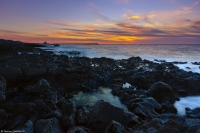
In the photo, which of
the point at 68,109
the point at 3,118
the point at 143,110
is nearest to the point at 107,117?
the point at 68,109

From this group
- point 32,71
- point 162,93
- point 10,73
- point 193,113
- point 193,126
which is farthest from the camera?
point 32,71

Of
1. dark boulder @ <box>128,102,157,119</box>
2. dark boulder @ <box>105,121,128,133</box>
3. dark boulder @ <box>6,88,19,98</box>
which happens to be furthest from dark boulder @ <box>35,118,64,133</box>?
dark boulder @ <box>6,88,19,98</box>

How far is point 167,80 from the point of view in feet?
62.2

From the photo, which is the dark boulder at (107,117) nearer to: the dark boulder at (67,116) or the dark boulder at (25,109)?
the dark boulder at (67,116)

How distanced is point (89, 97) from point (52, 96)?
3.81 m

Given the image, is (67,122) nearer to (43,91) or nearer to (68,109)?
(68,109)

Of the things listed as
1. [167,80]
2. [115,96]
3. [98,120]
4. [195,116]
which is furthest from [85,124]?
[167,80]

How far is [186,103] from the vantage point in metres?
13.6

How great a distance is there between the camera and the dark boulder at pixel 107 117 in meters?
7.96

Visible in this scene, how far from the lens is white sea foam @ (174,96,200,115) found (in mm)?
12600

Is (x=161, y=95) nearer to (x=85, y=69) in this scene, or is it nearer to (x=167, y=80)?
(x=167, y=80)

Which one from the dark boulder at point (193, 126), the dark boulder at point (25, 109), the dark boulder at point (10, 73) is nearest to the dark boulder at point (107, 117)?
the dark boulder at point (25, 109)

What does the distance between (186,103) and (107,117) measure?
29.3 ft

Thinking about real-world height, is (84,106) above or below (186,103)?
above
